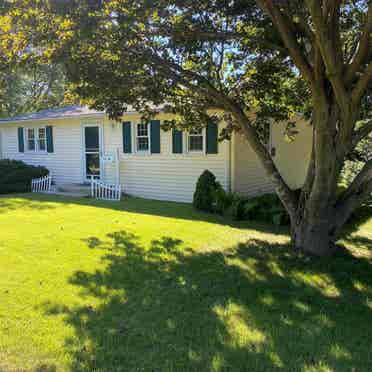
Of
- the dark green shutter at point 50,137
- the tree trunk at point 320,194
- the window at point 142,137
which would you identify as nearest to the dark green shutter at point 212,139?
the window at point 142,137

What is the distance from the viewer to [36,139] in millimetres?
13789

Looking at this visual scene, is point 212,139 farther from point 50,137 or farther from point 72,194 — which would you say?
point 50,137

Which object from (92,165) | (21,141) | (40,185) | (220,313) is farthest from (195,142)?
(21,141)

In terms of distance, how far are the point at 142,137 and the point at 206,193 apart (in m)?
3.27

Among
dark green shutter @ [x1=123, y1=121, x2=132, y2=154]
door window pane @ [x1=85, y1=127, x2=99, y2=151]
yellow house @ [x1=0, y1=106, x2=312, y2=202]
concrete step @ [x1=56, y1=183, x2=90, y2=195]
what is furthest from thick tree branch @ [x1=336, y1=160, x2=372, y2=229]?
door window pane @ [x1=85, y1=127, x2=99, y2=151]

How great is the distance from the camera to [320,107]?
4.55m

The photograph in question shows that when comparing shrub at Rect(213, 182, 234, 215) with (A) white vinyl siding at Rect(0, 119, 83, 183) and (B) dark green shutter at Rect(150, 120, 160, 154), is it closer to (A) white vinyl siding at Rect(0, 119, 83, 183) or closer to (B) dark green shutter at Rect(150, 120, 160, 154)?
(B) dark green shutter at Rect(150, 120, 160, 154)

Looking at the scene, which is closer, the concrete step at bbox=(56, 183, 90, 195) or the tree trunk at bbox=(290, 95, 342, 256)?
the tree trunk at bbox=(290, 95, 342, 256)

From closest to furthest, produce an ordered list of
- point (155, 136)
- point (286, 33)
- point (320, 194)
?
point (286, 33) → point (320, 194) → point (155, 136)

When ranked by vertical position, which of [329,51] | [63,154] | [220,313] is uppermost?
[329,51]

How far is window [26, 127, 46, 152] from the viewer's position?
13.6 metres

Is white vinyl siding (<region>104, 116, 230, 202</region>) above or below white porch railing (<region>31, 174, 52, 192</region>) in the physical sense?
above

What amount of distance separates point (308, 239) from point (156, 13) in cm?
421

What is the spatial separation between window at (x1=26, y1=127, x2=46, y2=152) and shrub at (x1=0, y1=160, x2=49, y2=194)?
1153 mm
